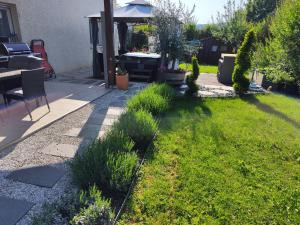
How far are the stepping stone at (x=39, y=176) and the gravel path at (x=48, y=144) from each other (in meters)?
0.05

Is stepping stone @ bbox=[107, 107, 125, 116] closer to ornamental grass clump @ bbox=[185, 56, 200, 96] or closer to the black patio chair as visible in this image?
the black patio chair

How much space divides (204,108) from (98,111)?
7.94 feet

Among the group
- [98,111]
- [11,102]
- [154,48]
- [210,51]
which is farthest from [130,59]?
[210,51]

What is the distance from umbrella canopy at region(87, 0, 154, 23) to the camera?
7.26 m

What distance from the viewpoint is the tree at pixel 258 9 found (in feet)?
74.1

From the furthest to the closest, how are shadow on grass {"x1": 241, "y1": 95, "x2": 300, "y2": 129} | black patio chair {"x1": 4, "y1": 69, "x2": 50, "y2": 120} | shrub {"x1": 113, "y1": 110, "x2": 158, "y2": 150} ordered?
shadow on grass {"x1": 241, "y1": 95, "x2": 300, "y2": 129}, black patio chair {"x1": 4, "y1": 69, "x2": 50, "y2": 120}, shrub {"x1": 113, "y1": 110, "x2": 158, "y2": 150}

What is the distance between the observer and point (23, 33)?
7.39m

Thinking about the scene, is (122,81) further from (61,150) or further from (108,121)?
(61,150)

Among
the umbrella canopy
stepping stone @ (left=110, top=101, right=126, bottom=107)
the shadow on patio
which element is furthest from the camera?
the umbrella canopy

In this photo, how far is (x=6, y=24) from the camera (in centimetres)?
706

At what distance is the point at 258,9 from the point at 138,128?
81.7ft

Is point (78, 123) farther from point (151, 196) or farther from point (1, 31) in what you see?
point (1, 31)

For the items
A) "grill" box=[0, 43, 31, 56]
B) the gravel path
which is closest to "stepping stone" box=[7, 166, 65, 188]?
the gravel path

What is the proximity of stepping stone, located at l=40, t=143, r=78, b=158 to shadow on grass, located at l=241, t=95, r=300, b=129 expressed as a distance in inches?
163
